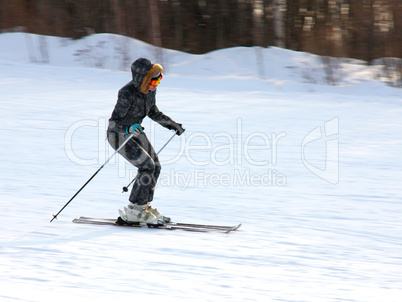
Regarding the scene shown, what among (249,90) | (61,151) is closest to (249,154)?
(61,151)

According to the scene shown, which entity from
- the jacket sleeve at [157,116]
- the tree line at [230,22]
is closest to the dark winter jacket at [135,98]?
the jacket sleeve at [157,116]

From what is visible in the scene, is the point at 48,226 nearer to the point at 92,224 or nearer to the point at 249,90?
the point at 92,224

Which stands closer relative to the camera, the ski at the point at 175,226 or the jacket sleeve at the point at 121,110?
the jacket sleeve at the point at 121,110

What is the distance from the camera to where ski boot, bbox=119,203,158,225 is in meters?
4.95

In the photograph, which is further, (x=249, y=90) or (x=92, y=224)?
(x=249, y=90)

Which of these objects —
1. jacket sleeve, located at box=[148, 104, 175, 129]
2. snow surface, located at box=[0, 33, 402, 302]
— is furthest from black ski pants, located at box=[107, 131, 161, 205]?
snow surface, located at box=[0, 33, 402, 302]

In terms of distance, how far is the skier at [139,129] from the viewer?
4602 millimetres

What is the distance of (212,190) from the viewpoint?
255 inches

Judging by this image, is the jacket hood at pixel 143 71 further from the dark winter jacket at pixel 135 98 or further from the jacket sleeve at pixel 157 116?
the jacket sleeve at pixel 157 116

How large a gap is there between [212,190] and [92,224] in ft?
6.11

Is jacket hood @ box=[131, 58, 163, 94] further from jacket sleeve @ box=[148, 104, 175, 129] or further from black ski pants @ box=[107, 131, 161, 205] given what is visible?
black ski pants @ box=[107, 131, 161, 205]

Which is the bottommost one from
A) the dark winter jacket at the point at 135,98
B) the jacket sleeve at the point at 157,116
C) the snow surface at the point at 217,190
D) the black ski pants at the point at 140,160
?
the snow surface at the point at 217,190

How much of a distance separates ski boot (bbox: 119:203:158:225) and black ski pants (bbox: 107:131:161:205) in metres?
0.07

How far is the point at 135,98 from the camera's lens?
4.68 meters
